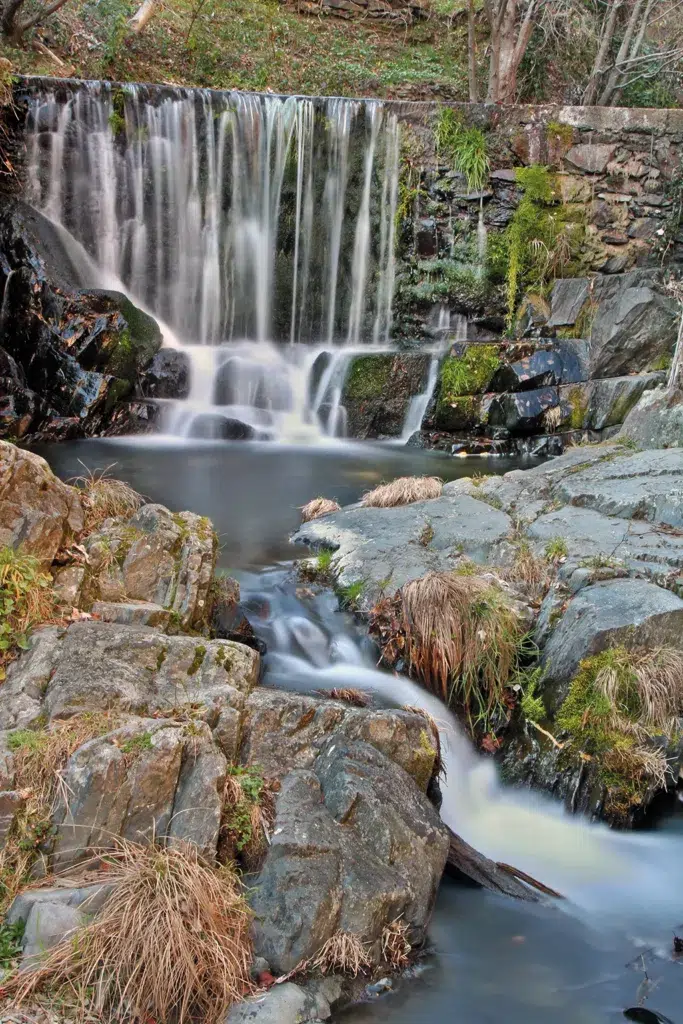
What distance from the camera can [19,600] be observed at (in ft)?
13.5

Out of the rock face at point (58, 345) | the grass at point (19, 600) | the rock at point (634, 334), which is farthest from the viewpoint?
the rock at point (634, 334)

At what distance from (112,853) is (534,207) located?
483 inches

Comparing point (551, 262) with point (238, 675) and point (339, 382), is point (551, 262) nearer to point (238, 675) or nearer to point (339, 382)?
point (339, 382)

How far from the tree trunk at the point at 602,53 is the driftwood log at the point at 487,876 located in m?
14.1

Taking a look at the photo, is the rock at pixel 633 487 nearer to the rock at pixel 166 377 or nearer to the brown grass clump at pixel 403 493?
the brown grass clump at pixel 403 493

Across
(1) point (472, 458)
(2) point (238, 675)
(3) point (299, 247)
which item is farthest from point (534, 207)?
(2) point (238, 675)

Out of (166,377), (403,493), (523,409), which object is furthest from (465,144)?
(403,493)

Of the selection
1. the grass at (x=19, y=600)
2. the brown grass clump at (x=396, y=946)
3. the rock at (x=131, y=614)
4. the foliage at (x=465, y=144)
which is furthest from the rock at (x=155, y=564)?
the foliage at (x=465, y=144)

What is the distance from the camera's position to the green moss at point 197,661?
4.10 meters

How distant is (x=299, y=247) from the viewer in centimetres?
1372

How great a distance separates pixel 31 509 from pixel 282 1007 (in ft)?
8.82

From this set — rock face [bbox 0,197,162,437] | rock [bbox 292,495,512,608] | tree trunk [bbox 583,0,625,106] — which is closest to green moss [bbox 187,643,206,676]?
rock [bbox 292,495,512,608]

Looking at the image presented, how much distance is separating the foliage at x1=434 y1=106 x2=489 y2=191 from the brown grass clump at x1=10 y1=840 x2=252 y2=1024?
1225 centimetres

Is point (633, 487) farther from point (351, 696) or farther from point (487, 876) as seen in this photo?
point (487, 876)
